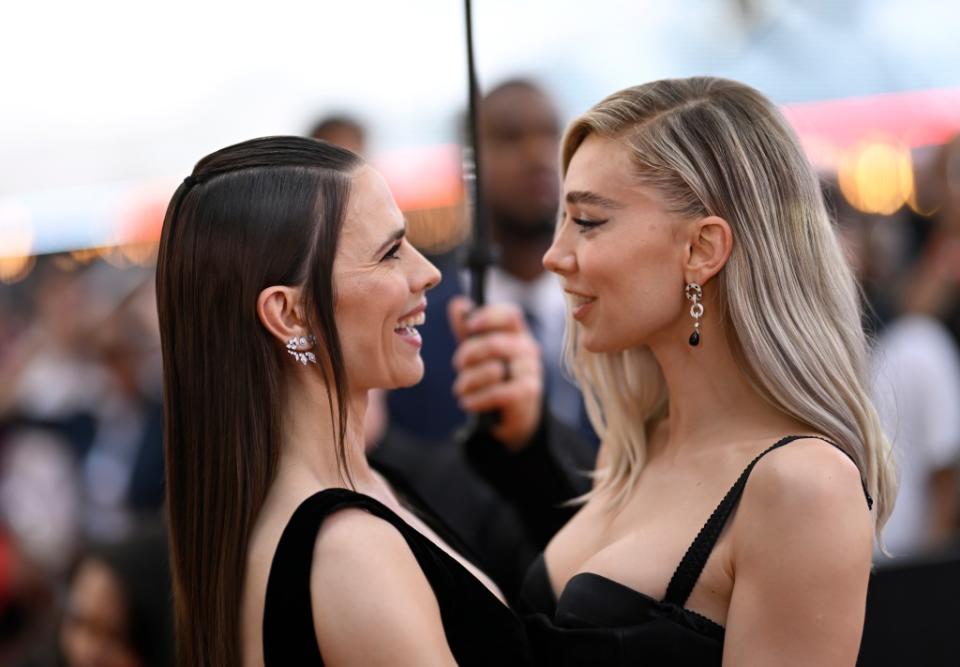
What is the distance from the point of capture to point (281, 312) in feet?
5.97

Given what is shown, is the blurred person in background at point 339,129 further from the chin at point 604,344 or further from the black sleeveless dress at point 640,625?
the black sleeveless dress at point 640,625

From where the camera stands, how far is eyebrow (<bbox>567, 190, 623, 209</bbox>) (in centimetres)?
201

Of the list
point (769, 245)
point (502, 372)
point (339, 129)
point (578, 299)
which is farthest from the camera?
point (339, 129)

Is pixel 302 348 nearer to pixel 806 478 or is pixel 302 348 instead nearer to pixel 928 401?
pixel 806 478

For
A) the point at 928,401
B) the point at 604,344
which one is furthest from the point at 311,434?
the point at 928,401

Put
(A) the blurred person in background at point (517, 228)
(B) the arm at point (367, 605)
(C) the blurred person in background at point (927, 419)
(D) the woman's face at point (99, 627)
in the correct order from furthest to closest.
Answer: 1. (C) the blurred person in background at point (927, 419)
2. (A) the blurred person in background at point (517, 228)
3. (D) the woman's face at point (99, 627)
4. (B) the arm at point (367, 605)

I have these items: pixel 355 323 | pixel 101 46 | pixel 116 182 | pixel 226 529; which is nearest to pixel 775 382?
pixel 355 323

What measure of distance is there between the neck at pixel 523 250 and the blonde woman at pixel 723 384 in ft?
5.89

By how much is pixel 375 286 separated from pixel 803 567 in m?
0.78

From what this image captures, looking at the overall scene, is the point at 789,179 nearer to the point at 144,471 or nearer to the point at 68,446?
the point at 144,471

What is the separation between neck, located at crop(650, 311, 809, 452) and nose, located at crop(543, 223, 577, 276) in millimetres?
207

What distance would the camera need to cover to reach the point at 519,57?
3.34 metres

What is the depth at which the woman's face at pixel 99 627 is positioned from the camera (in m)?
3.15

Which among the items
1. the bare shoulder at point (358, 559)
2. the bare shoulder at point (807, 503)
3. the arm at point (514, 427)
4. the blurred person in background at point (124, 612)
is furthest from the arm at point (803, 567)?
the blurred person in background at point (124, 612)
